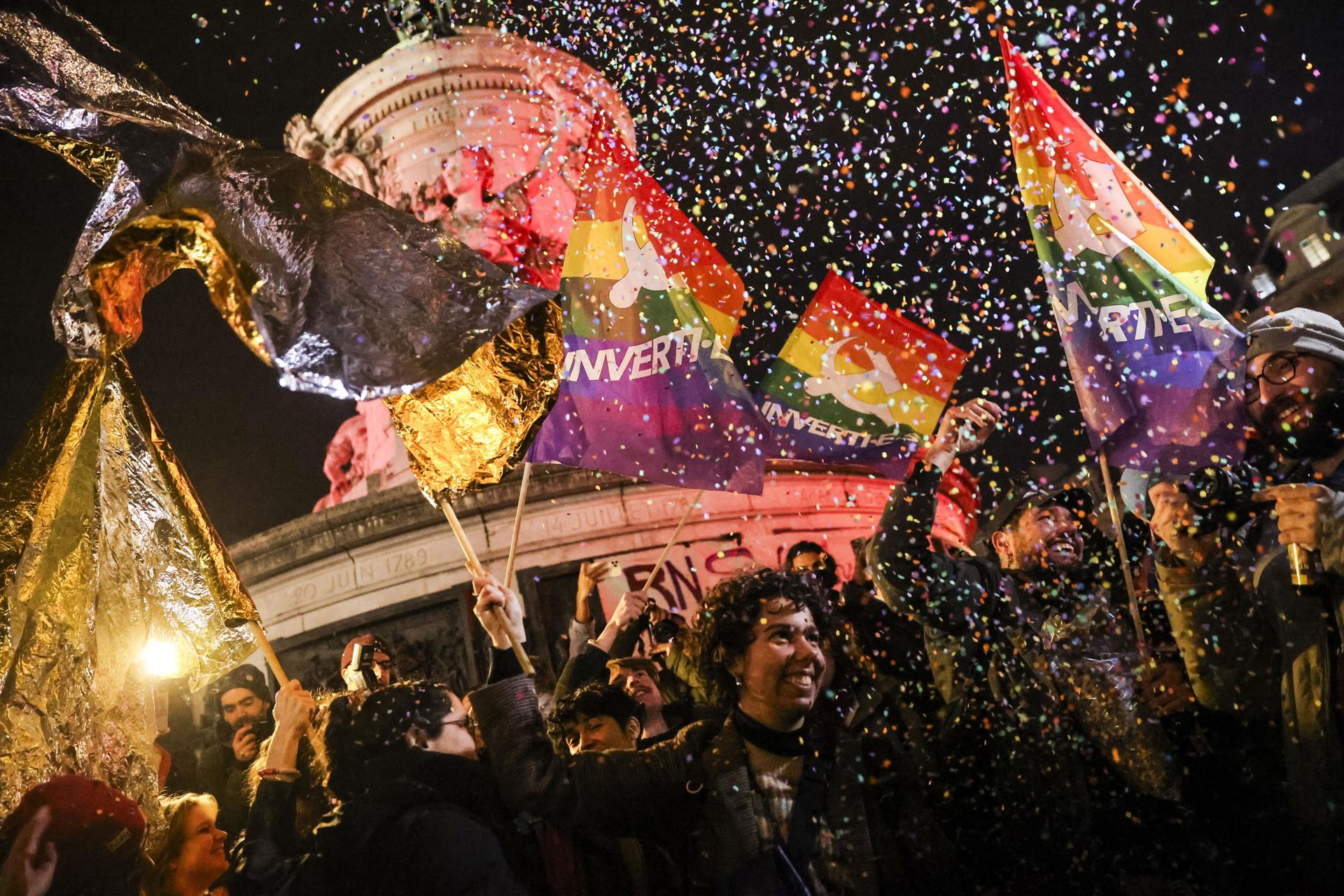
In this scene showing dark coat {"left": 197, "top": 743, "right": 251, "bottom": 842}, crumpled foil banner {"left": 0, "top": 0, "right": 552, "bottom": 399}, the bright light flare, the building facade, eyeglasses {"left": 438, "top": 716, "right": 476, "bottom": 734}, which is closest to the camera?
crumpled foil banner {"left": 0, "top": 0, "right": 552, "bottom": 399}

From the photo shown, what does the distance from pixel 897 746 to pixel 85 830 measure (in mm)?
2764

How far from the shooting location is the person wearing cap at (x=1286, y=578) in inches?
138

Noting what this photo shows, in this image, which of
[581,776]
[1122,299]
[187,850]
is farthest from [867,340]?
[187,850]

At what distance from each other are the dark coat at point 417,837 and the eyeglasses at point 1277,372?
3.19m

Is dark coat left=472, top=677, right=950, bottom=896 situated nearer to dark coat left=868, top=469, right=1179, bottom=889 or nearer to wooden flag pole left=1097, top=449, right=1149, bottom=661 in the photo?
dark coat left=868, top=469, right=1179, bottom=889

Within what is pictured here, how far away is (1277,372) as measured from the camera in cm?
400

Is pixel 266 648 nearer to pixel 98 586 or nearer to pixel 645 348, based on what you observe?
pixel 98 586

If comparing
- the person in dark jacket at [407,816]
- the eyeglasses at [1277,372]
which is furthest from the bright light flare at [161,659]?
the eyeglasses at [1277,372]

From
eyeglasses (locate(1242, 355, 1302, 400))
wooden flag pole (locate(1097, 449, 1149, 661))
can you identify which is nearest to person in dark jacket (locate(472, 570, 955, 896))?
wooden flag pole (locate(1097, 449, 1149, 661))

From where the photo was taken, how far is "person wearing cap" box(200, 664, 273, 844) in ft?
18.1

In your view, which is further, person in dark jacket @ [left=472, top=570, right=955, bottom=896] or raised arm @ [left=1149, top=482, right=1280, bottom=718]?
raised arm @ [left=1149, top=482, right=1280, bottom=718]

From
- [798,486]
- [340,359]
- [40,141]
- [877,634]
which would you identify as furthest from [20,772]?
[798,486]

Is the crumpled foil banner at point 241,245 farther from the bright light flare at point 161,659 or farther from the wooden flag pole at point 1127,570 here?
the wooden flag pole at point 1127,570

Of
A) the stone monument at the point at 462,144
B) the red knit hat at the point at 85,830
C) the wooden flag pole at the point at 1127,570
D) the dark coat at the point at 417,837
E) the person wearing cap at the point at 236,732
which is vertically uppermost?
the stone monument at the point at 462,144
